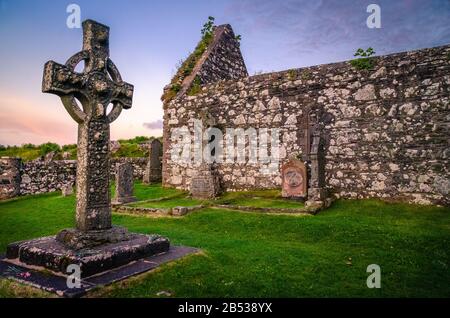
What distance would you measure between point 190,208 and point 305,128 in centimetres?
453

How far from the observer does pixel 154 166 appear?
15.2m

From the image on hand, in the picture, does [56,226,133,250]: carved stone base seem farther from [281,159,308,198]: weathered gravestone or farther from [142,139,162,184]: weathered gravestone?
[142,139,162,184]: weathered gravestone

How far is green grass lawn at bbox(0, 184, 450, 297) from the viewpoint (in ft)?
12.3

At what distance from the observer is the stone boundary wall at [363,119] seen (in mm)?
8594

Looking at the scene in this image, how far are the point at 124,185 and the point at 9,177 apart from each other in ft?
17.3

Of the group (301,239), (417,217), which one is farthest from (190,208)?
(417,217)

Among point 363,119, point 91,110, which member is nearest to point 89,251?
point 91,110

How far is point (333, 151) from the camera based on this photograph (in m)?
9.95

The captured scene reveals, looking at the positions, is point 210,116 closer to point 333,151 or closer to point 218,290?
point 333,151

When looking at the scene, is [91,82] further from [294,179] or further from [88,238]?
[294,179]

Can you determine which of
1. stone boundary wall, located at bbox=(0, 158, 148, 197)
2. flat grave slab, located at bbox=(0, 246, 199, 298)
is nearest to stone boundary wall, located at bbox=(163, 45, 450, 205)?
flat grave slab, located at bbox=(0, 246, 199, 298)

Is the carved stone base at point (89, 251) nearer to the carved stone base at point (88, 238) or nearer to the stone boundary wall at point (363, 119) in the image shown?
the carved stone base at point (88, 238)

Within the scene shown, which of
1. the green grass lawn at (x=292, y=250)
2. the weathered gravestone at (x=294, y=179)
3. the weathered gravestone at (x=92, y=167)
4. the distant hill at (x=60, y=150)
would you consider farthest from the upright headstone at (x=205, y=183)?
the distant hill at (x=60, y=150)

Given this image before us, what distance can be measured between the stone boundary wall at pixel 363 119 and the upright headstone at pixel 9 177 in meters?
8.12
